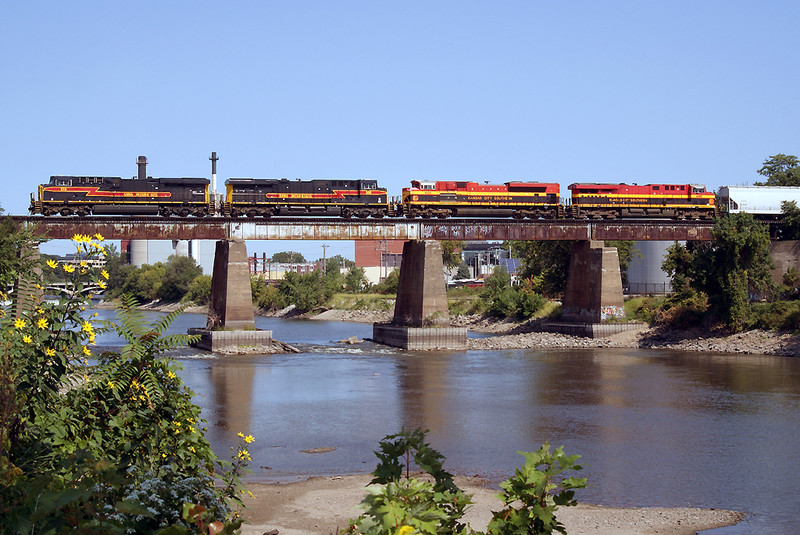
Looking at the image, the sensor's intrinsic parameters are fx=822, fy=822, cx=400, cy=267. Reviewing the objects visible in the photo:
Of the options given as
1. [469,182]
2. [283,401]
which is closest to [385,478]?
[283,401]

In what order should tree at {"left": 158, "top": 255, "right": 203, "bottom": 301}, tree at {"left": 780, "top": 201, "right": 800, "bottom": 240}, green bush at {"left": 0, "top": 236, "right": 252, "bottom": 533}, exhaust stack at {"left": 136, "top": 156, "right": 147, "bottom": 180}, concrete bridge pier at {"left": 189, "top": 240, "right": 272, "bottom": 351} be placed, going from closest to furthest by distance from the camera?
green bush at {"left": 0, "top": 236, "right": 252, "bottom": 533}
concrete bridge pier at {"left": 189, "top": 240, "right": 272, "bottom": 351}
tree at {"left": 780, "top": 201, "right": 800, "bottom": 240}
exhaust stack at {"left": 136, "top": 156, "right": 147, "bottom": 180}
tree at {"left": 158, "top": 255, "right": 203, "bottom": 301}

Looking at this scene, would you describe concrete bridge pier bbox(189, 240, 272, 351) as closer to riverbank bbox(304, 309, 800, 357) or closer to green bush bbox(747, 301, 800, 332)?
riverbank bbox(304, 309, 800, 357)

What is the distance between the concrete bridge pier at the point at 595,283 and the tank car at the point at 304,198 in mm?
14539

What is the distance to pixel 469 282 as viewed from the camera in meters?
135

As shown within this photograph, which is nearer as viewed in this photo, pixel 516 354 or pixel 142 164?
pixel 516 354

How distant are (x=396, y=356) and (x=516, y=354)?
8106 mm

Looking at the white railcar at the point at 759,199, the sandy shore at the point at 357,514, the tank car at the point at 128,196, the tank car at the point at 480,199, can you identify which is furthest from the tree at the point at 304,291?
the sandy shore at the point at 357,514

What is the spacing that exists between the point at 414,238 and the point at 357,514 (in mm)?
40704

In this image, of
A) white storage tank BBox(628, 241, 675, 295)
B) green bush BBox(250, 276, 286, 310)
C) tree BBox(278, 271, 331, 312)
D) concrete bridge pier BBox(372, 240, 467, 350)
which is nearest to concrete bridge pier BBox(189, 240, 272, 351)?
concrete bridge pier BBox(372, 240, 467, 350)

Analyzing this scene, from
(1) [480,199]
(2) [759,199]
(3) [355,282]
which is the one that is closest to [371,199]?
(1) [480,199]

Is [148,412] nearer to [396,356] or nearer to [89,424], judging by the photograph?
[89,424]

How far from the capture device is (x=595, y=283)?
58281 millimetres

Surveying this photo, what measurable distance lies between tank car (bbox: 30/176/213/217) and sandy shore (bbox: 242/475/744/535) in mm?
41258

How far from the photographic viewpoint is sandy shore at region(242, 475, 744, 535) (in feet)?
45.7
